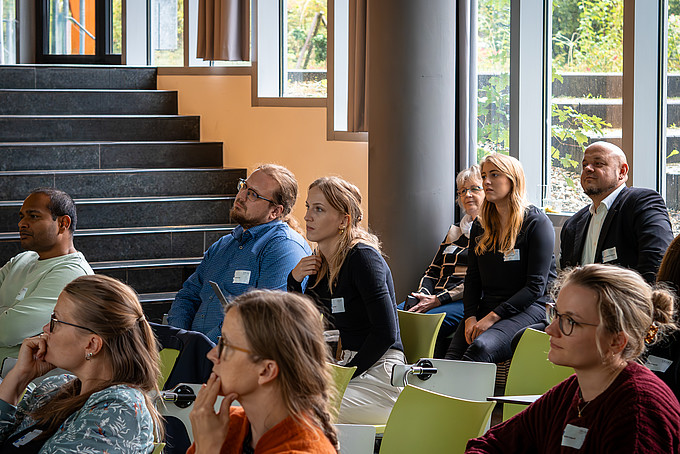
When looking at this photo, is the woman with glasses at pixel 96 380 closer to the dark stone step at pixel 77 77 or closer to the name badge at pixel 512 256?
the name badge at pixel 512 256

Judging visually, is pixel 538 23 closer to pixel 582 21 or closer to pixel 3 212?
pixel 582 21

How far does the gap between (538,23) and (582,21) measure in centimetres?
36

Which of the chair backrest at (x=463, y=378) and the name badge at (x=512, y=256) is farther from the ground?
the name badge at (x=512, y=256)

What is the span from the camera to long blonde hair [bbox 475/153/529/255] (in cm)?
436

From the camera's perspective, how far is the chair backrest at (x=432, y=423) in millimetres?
2213

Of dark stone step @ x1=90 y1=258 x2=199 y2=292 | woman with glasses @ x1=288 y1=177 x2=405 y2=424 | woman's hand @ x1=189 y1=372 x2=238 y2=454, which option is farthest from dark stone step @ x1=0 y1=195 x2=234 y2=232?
woman's hand @ x1=189 y1=372 x2=238 y2=454

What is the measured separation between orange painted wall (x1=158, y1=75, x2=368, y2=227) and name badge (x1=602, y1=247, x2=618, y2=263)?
2.07 meters

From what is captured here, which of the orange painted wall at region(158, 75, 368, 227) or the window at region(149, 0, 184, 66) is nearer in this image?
the orange painted wall at region(158, 75, 368, 227)

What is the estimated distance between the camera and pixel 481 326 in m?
4.21

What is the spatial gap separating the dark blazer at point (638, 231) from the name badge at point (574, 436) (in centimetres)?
208

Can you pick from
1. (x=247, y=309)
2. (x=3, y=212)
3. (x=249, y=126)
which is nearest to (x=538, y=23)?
(x=249, y=126)

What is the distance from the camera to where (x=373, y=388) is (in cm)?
320

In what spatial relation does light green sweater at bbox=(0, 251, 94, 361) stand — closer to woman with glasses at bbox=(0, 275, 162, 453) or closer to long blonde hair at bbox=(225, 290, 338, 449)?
woman with glasses at bbox=(0, 275, 162, 453)

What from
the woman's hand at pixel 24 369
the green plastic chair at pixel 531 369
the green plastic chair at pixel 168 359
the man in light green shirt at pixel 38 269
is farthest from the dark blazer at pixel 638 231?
the woman's hand at pixel 24 369
